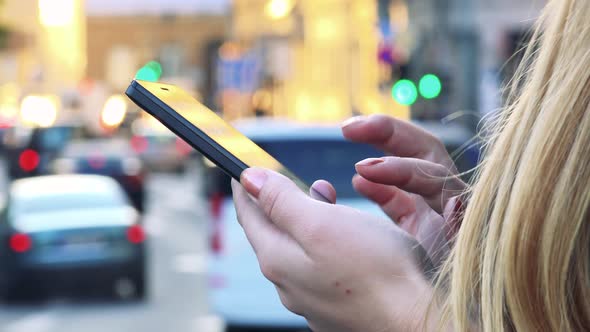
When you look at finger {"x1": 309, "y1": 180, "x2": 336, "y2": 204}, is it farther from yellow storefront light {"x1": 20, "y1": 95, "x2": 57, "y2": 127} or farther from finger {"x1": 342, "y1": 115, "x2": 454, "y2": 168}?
yellow storefront light {"x1": 20, "y1": 95, "x2": 57, "y2": 127}

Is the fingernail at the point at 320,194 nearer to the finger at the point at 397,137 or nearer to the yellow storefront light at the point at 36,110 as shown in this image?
the finger at the point at 397,137

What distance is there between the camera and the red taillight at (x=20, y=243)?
13.5 m

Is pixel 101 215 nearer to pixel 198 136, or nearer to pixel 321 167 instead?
pixel 321 167

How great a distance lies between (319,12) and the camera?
1706 inches

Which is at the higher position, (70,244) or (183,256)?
(70,244)

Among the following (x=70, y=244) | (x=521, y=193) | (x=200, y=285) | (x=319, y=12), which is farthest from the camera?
(x=319, y=12)

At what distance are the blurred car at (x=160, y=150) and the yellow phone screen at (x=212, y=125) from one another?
135 ft

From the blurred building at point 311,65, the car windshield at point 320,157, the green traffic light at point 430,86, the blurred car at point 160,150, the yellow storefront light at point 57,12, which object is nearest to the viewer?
the car windshield at point 320,157

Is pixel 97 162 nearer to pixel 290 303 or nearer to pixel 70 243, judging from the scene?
pixel 70 243

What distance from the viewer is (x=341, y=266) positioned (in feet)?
5.37

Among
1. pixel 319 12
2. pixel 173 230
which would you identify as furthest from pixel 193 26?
pixel 173 230

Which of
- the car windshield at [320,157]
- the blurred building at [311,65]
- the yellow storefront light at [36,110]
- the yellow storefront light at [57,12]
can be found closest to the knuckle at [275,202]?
the car windshield at [320,157]

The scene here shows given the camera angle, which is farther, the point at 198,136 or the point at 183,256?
the point at 183,256

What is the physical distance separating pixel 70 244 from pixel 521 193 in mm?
12287
